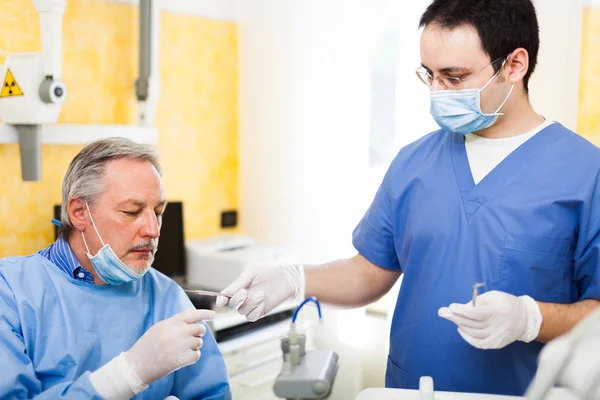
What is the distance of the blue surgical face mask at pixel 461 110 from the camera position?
1465 mm

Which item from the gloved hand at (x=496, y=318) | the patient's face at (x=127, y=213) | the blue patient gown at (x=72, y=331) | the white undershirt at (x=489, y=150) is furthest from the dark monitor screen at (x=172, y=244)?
the gloved hand at (x=496, y=318)

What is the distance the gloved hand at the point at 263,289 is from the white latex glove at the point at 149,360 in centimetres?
16

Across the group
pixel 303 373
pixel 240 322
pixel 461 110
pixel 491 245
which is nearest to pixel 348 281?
pixel 491 245

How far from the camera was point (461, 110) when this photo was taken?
1468mm

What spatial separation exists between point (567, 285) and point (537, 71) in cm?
117

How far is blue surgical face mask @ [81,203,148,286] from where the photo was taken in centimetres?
143

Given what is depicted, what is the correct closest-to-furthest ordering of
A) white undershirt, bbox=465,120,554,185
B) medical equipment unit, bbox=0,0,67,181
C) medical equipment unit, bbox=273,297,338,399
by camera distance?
medical equipment unit, bbox=273,297,338,399, white undershirt, bbox=465,120,554,185, medical equipment unit, bbox=0,0,67,181

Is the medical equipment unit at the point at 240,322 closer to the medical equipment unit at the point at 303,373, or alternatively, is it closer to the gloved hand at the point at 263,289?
the gloved hand at the point at 263,289

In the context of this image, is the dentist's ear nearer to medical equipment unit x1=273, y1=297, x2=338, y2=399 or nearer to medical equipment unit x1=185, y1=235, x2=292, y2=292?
medical equipment unit x1=273, y1=297, x2=338, y2=399

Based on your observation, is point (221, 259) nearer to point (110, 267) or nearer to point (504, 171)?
point (110, 267)

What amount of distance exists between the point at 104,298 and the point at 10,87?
1.11m

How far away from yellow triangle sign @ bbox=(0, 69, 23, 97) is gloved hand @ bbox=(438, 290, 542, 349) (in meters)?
1.65

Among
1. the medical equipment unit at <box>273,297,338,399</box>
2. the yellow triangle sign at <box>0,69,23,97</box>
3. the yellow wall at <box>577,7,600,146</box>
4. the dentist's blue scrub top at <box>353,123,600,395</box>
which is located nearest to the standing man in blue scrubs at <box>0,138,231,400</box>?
the medical equipment unit at <box>273,297,338,399</box>

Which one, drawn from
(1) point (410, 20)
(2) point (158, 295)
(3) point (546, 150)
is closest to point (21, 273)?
(2) point (158, 295)
